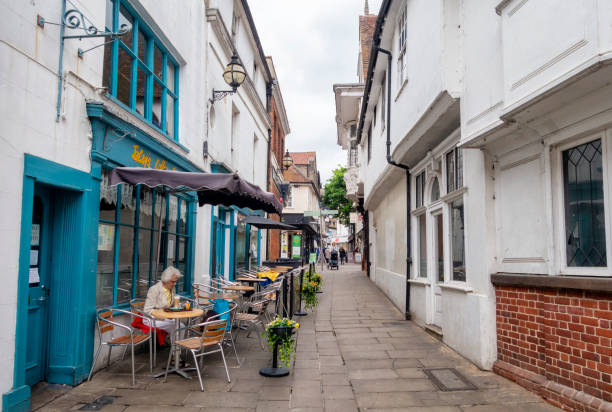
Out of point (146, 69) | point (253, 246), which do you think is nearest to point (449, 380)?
point (146, 69)

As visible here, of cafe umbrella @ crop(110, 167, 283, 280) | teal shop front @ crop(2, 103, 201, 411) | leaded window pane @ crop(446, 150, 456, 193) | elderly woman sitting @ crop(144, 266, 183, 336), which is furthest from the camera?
leaded window pane @ crop(446, 150, 456, 193)

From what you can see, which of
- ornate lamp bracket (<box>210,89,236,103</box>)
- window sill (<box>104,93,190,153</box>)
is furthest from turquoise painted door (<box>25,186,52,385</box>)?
ornate lamp bracket (<box>210,89,236,103</box>)

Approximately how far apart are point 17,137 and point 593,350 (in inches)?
224

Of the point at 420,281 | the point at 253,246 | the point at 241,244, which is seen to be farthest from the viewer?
the point at 253,246

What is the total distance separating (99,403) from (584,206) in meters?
5.24

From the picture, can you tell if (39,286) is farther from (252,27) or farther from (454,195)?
(252,27)

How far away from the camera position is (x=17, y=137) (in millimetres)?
4160

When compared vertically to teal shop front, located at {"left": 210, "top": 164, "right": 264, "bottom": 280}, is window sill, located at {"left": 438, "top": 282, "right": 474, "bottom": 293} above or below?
below

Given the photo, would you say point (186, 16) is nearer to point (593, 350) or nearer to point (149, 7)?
point (149, 7)

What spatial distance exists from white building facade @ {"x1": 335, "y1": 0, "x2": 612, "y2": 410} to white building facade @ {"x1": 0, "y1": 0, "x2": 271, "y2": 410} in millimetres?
4342

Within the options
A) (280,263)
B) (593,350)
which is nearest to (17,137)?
(593,350)

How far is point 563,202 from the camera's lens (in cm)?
465

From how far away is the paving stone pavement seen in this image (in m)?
4.51

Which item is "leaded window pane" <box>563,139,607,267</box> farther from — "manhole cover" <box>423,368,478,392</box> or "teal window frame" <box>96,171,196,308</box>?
"teal window frame" <box>96,171,196,308</box>
